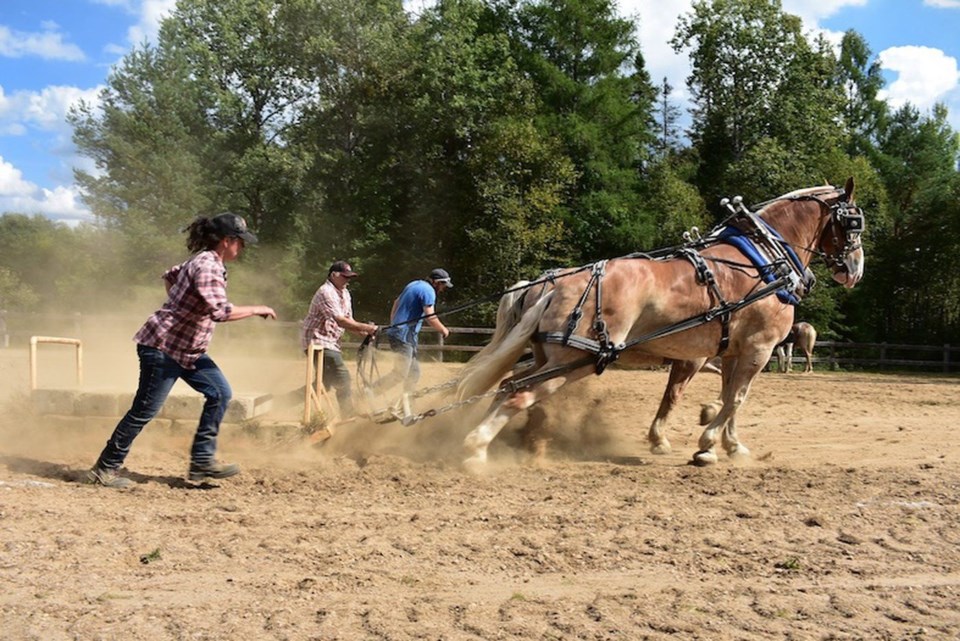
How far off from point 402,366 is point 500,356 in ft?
Answer: 7.24

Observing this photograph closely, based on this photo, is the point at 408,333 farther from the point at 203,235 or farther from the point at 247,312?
the point at 247,312

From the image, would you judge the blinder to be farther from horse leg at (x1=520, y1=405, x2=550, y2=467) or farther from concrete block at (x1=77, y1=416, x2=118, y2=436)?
concrete block at (x1=77, y1=416, x2=118, y2=436)

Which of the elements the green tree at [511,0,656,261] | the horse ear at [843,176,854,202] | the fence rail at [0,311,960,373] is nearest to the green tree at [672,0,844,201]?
the green tree at [511,0,656,261]

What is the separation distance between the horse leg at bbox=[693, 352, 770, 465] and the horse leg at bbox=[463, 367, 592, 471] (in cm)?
132

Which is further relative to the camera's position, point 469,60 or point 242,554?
point 469,60

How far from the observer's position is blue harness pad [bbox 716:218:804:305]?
6.73m

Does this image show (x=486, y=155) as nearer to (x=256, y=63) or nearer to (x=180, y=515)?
(x=256, y=63)

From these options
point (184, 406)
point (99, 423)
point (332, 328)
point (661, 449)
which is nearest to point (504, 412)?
point (661, 449)

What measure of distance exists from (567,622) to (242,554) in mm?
1812

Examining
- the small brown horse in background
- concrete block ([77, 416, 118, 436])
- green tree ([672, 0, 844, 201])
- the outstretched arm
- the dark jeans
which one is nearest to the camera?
the outstretched arm

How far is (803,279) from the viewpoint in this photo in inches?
274

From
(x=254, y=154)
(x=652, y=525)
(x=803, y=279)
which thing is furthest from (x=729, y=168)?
(x=652, y=525)

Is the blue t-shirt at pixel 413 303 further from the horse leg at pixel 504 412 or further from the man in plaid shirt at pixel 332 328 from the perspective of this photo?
the horse leg at pixel 504 412

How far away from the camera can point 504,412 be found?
633cm
